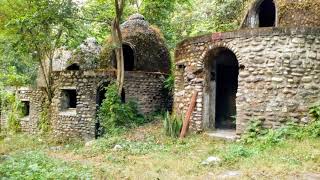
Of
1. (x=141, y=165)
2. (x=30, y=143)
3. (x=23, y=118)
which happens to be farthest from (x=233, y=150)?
(x=23, y=118)

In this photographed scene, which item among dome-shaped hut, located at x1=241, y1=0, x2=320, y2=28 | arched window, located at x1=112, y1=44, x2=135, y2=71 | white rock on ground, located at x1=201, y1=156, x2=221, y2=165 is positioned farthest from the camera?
arched window, located at x1=112, y1=44, x2=135, y2=71

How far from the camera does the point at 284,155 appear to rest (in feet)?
25.6

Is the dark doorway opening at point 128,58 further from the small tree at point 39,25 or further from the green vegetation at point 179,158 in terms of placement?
the green vegetation at point 179,158

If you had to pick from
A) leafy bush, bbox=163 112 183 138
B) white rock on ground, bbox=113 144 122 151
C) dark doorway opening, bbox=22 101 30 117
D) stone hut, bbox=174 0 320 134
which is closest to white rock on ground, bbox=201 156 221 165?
stone hut, bbox=174 0 320 134

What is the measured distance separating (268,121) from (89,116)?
7602 millimetres

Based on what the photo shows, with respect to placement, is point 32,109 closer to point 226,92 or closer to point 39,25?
point 39,25

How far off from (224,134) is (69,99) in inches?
309

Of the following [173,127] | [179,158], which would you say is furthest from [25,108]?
[179,158]

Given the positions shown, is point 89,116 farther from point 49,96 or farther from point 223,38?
point 223,38

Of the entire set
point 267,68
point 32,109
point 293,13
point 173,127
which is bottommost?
point 173,127

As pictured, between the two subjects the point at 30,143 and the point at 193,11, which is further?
the point at 193,11

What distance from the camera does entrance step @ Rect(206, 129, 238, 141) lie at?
1037cm

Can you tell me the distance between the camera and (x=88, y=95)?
1480cm

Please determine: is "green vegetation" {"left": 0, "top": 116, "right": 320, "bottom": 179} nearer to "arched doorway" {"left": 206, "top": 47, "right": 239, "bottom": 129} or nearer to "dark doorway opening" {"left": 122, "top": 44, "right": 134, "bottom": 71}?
"arched doorway" {"left": 206, "top": 47, "right": 239, "bottom": 129}
